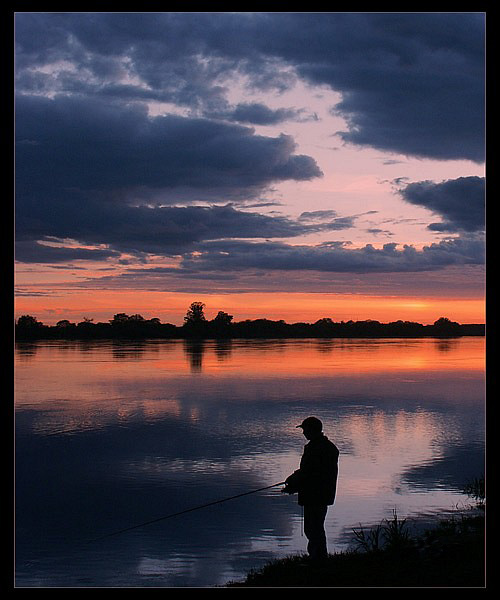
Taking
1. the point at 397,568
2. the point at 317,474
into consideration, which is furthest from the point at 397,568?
the point at 317,474

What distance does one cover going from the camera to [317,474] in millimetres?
9656

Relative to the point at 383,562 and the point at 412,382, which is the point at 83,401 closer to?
the point at 412,382

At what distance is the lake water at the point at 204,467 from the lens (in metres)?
16.0

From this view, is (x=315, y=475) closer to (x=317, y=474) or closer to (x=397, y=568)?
(x=317, y=474)

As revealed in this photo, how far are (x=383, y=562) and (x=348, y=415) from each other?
32804mm

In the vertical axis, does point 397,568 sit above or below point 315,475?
below

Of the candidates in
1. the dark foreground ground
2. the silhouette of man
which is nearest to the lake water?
the dark foreground ground

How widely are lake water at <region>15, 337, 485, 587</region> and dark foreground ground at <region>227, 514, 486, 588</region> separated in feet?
12.3

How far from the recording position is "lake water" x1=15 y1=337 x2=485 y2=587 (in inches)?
628

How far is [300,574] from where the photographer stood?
9609 mm

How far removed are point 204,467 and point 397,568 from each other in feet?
61.0

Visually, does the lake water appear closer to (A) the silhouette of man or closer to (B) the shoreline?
(B) the shoreline
